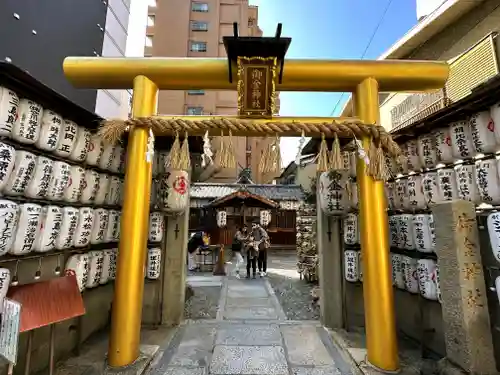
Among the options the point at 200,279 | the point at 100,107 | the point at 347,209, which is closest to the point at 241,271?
the point at 200,279

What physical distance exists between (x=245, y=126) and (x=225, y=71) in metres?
1.08

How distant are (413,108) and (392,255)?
5386mm

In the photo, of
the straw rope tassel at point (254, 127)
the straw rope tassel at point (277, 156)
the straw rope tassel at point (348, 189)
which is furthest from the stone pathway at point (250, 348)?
the straw rope tassel at point (254, 127)

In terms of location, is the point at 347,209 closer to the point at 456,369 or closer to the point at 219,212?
the point at 456,369

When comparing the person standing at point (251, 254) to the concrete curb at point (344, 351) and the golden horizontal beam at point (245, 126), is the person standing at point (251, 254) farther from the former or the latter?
the golden horizontal beam at point (245, 126)

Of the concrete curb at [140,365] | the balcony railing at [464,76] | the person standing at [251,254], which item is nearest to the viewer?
the concrete curb at [140,365]

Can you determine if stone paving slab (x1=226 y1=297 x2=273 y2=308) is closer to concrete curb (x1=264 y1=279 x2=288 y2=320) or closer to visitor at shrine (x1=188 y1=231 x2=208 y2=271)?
concrete curb (x1=264 y1=279 x2=288 y2=320)

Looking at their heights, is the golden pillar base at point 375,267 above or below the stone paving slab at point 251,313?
above

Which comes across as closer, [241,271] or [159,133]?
[159,133]

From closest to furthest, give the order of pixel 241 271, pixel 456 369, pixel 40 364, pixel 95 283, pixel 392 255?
pixel 456 369 → pixel 40 364 → pixel 95 283 → pixel 392 255 → pixel 241 271

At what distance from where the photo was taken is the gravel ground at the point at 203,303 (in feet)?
20.7

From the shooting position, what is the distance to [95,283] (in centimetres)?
465

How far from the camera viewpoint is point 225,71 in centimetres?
433

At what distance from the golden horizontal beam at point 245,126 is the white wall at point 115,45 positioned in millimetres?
5527
